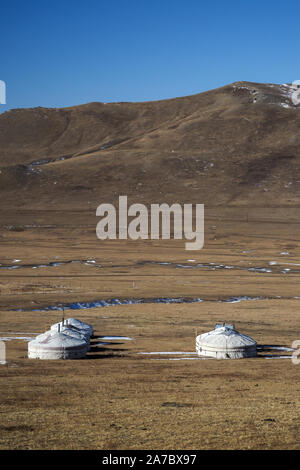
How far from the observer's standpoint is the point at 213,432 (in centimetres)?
2359

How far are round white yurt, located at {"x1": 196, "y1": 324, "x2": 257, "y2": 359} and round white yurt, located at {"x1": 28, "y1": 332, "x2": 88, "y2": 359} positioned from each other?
25.1 ft

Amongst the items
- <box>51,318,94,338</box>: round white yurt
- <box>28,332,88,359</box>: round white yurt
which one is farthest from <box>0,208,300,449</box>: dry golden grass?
<box>51,318,94,338</box>: round white yurt

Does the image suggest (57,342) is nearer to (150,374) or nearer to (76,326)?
(76,326)

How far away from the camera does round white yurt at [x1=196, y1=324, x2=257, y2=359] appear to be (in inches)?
1719

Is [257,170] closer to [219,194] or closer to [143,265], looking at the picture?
[219,194]

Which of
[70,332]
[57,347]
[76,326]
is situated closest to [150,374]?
[57,347]

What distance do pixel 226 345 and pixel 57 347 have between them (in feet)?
34.4

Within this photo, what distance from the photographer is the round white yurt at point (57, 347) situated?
42031 millimetres

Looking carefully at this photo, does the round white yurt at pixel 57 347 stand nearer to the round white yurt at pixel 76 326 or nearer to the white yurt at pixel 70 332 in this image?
the white yurt at pixel 70 332

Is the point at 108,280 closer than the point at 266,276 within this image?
Yes

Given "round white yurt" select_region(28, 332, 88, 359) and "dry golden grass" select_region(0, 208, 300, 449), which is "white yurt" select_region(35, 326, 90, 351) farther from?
"dry golden grass" select_region(0, 208, 300, 449)

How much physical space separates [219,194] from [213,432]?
158m

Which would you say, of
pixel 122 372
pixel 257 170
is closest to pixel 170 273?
pixel 122 372


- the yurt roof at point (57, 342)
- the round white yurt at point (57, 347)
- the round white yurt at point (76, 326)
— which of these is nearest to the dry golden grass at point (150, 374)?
the round white yurt at point (57, 347)
